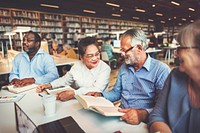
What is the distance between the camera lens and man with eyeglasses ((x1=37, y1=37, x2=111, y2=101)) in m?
1.60

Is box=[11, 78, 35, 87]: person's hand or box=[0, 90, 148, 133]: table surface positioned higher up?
box=[11, 78, 35, 87]: person's hand

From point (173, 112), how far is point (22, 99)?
1080 millimetres

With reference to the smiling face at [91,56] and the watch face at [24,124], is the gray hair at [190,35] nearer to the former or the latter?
the watch face at [24,124]

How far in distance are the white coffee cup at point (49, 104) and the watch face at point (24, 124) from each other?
129 mm

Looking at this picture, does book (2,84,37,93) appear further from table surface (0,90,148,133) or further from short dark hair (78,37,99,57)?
short dark hair (78,37,99,57)

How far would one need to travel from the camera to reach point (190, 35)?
2.45 feet

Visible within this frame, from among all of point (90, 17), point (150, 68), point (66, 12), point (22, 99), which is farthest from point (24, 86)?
point (90, 17)

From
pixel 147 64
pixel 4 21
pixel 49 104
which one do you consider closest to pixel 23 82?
pixel 49 104

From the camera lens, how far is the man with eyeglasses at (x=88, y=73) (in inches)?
62.9

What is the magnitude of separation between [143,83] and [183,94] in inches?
19.7

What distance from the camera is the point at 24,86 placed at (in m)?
1.68

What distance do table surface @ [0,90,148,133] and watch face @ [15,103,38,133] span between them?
0.21ft

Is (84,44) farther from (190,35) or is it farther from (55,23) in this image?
(55,23)

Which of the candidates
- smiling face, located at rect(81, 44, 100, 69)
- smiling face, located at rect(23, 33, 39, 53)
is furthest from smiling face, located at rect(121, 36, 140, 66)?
smiling face, located at rect(23, 33, 39, 53)
